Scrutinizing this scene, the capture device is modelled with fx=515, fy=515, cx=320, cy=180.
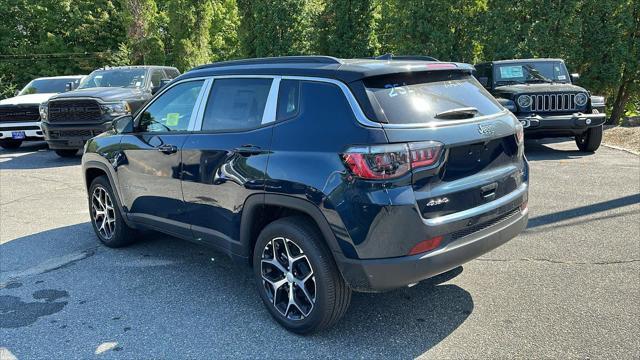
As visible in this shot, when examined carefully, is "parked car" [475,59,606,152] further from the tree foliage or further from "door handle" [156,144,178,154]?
"door handle" [156,144,178,154]

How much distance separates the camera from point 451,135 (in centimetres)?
327

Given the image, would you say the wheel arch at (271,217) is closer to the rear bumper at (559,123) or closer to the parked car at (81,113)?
the rear bumper at (559,123)

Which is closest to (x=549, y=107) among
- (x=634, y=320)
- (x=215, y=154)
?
(x=634, y=320)

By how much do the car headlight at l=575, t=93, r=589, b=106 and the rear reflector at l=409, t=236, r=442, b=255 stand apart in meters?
8.04

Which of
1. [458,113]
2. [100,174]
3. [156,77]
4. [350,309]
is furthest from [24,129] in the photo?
[458,113]

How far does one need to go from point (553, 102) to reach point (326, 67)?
301 inches

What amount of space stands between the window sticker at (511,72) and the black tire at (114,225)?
8.68 m

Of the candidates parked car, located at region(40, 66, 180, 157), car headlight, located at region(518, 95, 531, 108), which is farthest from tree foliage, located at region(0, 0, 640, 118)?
parked car, located at region(40, 66, 180, 157)

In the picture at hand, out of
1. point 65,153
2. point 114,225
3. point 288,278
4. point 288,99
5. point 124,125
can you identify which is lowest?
point 65,153

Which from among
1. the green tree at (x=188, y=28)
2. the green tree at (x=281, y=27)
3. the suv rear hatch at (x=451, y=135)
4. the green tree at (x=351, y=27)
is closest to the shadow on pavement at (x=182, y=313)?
the suv rear hatch at (x=451, y=135)

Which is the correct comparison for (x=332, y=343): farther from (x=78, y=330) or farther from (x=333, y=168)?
Result: (x=78, y=330)

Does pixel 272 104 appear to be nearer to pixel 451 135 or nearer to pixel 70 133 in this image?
pixel 451 135

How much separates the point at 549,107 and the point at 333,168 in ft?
26.1

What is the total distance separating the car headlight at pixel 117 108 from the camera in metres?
10.2
